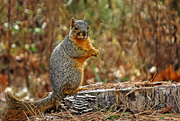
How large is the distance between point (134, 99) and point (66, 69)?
89 centimetres

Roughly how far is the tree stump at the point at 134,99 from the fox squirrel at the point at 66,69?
248 millimetres

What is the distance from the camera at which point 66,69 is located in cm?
333

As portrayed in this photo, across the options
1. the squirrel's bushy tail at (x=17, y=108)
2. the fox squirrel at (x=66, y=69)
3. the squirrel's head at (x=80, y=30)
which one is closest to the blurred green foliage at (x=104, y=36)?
the fox squirrel at (x=66, y=69)

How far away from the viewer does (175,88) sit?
3.06 m

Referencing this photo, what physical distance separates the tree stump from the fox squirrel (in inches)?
9.7

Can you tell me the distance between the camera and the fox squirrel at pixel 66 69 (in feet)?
9.78

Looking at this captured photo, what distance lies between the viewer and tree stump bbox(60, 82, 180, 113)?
118 inches

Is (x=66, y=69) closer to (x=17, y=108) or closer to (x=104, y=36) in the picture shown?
(x=17, y=108)

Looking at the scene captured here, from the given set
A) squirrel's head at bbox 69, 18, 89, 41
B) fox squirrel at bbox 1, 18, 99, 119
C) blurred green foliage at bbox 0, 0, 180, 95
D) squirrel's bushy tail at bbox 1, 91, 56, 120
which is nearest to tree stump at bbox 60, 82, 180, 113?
fox squirrel at bbox 1, 18, 99, 119

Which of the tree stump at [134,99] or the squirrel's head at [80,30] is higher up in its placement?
the squirrel's head at [80,30]

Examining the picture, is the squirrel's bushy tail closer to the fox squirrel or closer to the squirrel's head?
the fox squirrel

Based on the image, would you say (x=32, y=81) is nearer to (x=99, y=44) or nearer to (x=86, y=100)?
(x=99, y=44)

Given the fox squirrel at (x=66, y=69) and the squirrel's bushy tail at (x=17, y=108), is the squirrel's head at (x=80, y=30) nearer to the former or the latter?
the fox squirrel at (x=66, y=69)

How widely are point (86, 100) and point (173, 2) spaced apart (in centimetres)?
305
